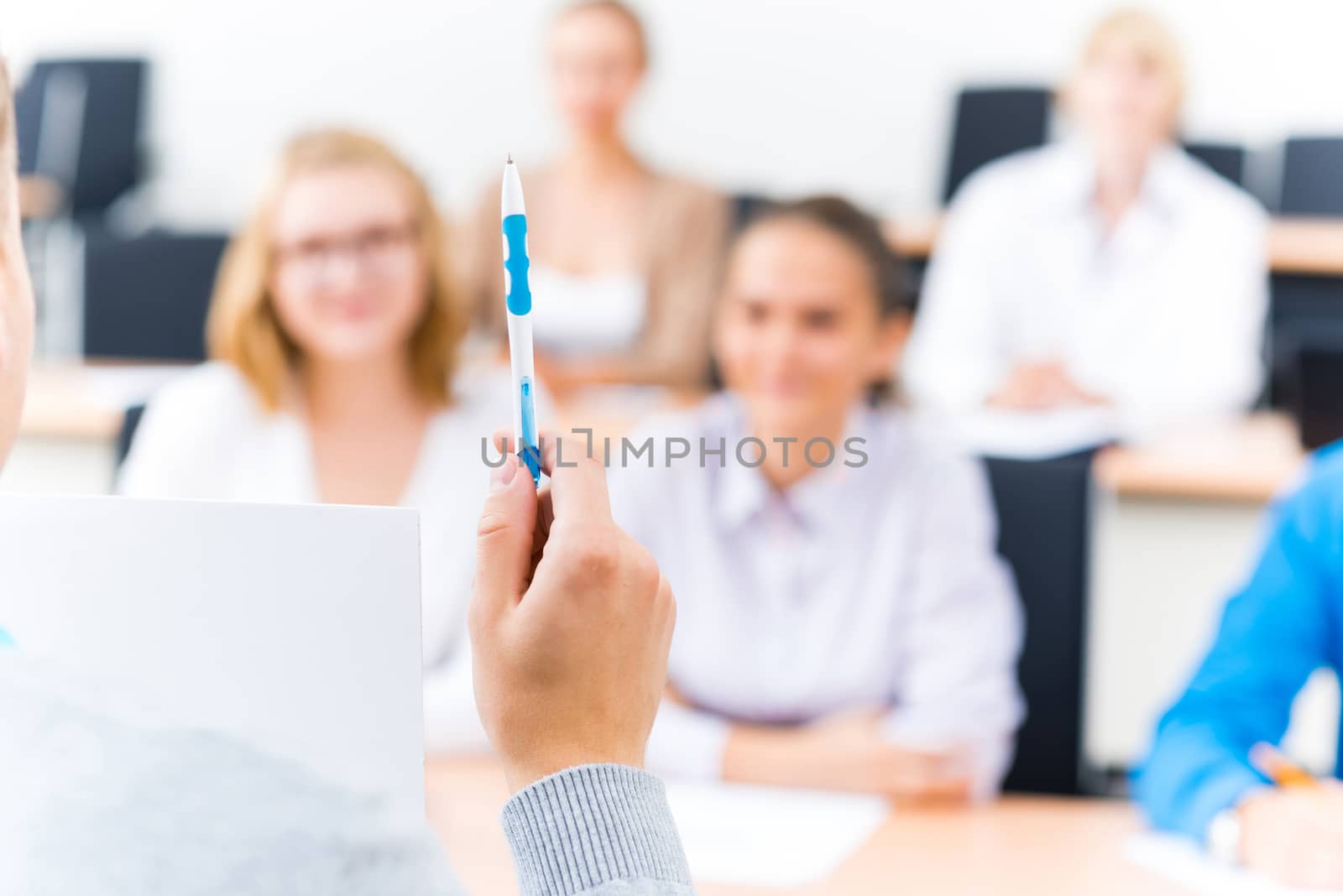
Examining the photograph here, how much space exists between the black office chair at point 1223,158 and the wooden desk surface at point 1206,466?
1521 mm

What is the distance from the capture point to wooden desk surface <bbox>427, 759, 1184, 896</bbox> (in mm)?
866

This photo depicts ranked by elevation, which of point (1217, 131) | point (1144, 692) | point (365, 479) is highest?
point (1217, 131)

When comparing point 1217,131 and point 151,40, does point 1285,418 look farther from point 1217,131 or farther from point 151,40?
point 151,40


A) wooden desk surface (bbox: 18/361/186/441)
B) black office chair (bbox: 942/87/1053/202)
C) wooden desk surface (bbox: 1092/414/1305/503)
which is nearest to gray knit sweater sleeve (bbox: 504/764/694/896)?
wooden desk surface (bbox: 18/361/186/441)

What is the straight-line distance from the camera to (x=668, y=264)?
2.61 metres

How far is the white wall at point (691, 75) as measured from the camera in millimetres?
4449

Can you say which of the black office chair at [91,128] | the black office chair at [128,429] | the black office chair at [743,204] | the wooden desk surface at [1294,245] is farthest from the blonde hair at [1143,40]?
the black office chair at [91,128]

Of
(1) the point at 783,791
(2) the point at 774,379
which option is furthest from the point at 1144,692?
(1) the point at 783,791

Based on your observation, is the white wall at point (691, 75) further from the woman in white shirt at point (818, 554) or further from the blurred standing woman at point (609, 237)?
the woman in white shirt at point (818, 554)

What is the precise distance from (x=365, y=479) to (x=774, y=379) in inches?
16.1

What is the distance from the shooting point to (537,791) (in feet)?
1.55

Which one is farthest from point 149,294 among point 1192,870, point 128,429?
point 1192,870

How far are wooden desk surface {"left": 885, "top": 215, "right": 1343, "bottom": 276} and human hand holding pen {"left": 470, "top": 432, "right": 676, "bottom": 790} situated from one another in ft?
9.01

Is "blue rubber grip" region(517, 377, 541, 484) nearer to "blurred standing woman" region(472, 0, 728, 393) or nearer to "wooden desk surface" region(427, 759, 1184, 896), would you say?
"wooden desk surface" region(427, 759, 1184, 896)
